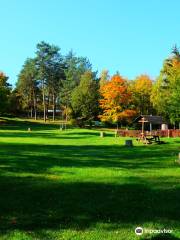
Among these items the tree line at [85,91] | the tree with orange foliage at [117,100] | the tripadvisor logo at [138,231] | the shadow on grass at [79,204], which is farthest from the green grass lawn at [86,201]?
the tree with orange foliage at [117,100]

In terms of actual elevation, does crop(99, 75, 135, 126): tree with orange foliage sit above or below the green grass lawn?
above

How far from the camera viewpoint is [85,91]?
94125 mm

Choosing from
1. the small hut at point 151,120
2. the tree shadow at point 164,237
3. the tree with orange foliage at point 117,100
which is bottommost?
the tree shadow at point 164,237

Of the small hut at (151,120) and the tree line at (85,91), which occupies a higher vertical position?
the tree line at (85,91)

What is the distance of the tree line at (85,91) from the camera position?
262ft

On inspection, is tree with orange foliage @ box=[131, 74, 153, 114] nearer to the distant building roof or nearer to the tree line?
the tree line

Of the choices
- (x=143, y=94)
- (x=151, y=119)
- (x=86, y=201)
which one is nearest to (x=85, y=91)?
(x=143, y=94)

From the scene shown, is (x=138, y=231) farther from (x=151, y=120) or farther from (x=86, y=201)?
(x=151, y=120)

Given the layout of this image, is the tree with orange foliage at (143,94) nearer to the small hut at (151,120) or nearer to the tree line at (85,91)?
the tree line at (85,91)

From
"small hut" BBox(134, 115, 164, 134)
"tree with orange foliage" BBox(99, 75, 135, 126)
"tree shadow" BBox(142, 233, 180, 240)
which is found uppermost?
"tree with orange foliage" BBox(99, 75, 135, 126)

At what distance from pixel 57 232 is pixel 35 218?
1246mm

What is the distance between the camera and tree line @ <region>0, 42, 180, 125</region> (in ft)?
262

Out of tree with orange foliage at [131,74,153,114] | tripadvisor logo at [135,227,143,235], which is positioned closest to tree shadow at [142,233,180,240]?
tripadvisor logo at [135,227,143,235]

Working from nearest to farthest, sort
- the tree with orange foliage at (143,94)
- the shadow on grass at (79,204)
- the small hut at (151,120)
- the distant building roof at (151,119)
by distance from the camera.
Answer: the shadow on grass at (79,204) < the small hut at (151,120) < the distant building roof at (151,119) < the tree with orange foliage at (143,94)
